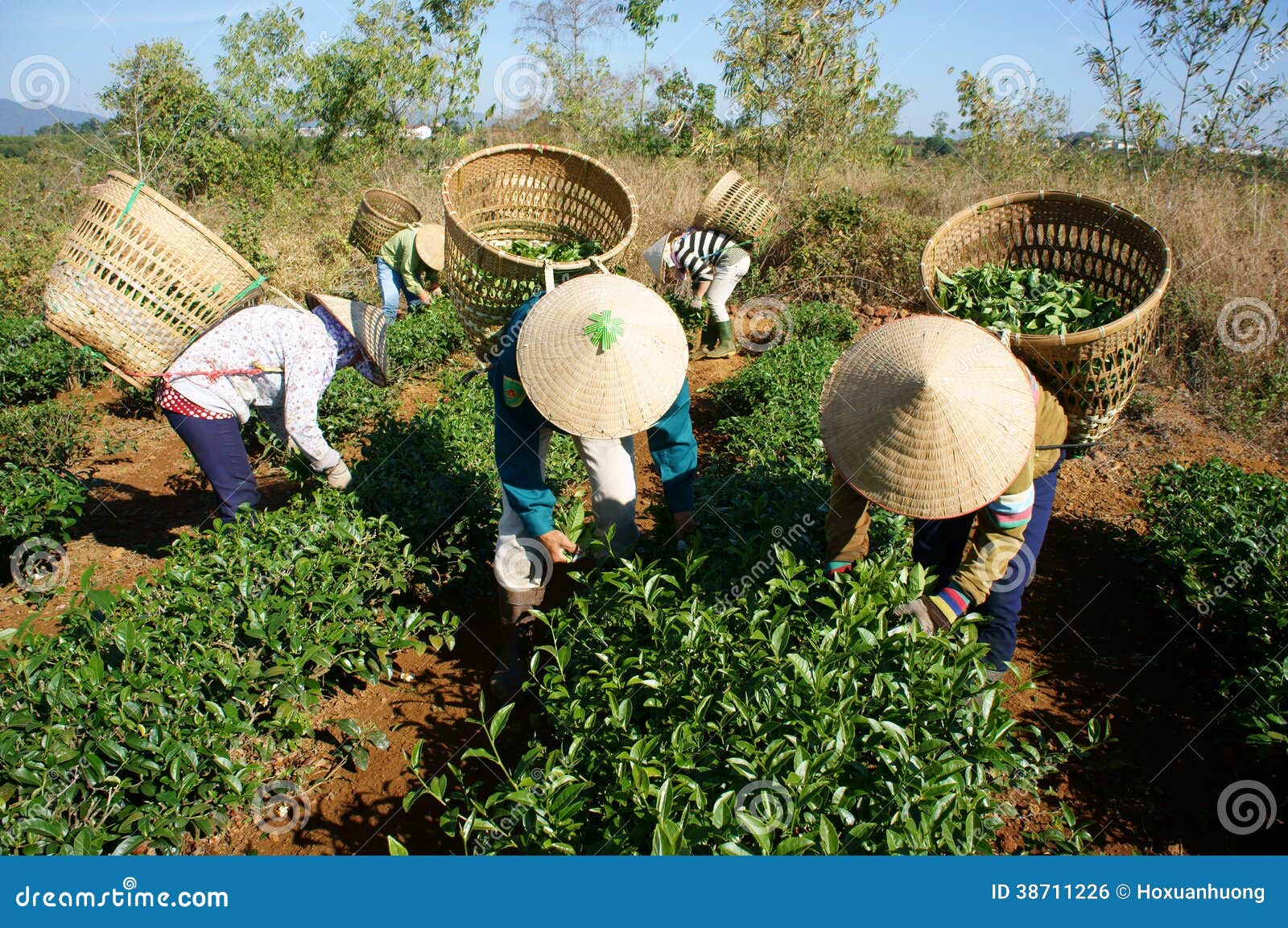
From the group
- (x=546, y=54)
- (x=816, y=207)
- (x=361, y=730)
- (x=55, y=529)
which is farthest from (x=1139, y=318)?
(x=546, y=54)

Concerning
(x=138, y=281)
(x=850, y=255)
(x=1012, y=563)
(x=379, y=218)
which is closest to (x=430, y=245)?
(x=379, y=218)

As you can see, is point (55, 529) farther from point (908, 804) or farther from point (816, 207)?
point (816, 207)

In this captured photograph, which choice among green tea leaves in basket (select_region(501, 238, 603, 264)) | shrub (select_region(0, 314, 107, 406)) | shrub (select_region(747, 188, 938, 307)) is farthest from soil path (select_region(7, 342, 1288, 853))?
shrub (select_region(747, 188, 938, 307))

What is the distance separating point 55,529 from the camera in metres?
4.52

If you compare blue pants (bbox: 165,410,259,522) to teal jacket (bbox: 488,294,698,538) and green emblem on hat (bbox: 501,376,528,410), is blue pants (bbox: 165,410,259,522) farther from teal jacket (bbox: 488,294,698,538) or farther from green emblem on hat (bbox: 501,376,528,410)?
green emblem on hat (bbox: 501,376,528,410)

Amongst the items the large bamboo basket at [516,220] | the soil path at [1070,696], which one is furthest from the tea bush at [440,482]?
the large bamboo basket at [516,220]

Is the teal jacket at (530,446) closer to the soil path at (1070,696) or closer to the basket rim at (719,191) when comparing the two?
the soil path at (1070,696)

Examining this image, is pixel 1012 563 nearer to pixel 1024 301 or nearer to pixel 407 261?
pixel 1024 301

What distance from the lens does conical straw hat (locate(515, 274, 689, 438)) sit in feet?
7.64

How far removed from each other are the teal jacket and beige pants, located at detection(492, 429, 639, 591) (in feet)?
0.41

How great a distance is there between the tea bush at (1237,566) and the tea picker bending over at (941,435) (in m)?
1.03

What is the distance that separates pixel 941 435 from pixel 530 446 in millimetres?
1359

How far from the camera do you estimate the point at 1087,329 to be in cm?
274

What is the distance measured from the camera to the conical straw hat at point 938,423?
6.63ft
